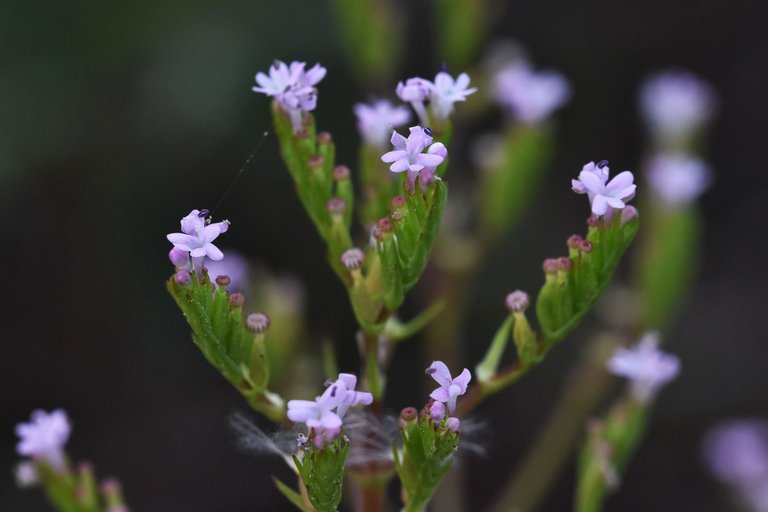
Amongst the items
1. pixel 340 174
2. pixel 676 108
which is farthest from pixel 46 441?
pixel 676 108

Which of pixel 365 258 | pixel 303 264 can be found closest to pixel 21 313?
pixel 303 264

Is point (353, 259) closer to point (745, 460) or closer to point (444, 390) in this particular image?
point (444, 390)

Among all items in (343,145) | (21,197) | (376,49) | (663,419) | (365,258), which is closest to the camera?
(365,258)

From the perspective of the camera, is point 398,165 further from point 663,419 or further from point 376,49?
point 663,419

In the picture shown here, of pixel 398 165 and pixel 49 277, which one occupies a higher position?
pixel 49 277

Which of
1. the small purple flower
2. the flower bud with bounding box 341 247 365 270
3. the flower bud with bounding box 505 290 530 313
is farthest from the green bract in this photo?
the small purple flower

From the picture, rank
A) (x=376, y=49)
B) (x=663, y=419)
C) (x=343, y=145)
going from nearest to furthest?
1. (x=376, y=49)
2. (x=343, y=145)
3. (x=663, y=419)

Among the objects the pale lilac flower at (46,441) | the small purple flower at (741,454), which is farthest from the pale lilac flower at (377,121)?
the small purple flower at (741,454)

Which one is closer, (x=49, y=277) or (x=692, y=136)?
(x=692, y=136)
